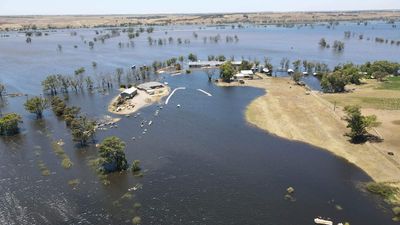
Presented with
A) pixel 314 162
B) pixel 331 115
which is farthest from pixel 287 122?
pixel 314 162

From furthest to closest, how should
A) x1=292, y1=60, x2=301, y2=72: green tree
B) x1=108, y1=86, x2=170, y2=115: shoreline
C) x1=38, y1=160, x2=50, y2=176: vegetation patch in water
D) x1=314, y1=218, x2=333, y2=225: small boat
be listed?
x1=292, y1=60, x2=301, y2=72: green tree < x1=108, y1=86, x2=170, y2=115: shoreline < x1=38, y1=160, x2=50, y2=176: vegetation patch in water < x1=314, y1=218, x2=333, y2=225: small boat

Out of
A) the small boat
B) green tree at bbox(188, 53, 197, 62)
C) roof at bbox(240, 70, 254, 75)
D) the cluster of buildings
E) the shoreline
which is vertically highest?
green tree at bbox(188, 53, 197, 62)

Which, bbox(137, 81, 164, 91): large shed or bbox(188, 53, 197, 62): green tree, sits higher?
bbox(188, 53, 197, 62): green tree

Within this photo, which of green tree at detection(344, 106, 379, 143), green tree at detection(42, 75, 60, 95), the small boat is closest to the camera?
the small boat

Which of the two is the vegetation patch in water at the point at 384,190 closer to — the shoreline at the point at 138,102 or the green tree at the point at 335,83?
the green tree at the point at 335,83

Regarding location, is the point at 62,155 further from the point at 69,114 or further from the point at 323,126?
the point at 323,126

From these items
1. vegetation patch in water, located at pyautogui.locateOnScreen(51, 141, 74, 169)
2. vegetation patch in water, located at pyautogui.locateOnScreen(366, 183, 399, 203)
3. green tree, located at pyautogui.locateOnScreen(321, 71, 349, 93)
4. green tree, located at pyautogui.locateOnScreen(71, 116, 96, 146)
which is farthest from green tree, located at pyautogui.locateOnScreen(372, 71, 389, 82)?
vegetation patch in water, located at pyautogui.locateOnScreen(51, 141, 74, 169)

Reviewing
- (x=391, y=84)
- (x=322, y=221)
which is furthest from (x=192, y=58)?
(x=322, y=221)

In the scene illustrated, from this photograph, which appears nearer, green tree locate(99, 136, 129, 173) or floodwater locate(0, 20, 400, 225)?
floodwater locate(0, 20, 400, 225)

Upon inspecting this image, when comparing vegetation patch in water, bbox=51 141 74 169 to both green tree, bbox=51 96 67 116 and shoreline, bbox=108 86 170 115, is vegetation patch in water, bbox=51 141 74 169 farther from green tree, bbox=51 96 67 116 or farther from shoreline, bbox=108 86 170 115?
shoreline, bbox=108 86 170 115
